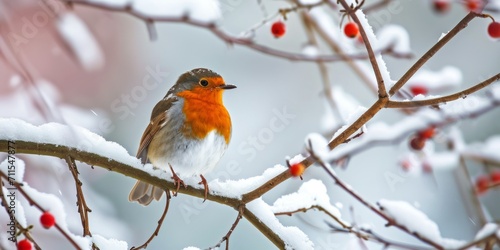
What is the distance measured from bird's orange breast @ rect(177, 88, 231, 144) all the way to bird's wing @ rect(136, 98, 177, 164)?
11cm

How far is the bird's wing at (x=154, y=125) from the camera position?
337cm

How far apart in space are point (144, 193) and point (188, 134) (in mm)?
362

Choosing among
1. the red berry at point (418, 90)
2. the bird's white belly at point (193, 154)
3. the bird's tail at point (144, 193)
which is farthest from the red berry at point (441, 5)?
the bird's tail at point (144, 193)

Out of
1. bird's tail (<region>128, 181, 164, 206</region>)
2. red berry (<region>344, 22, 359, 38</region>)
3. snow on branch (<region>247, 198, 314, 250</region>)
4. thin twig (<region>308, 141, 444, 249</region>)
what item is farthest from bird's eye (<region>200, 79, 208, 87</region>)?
thin twig (<region>308, 141, 444, 249</region>)

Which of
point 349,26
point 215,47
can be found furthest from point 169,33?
point 349,26

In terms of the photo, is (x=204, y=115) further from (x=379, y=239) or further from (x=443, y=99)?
(x=379, y=239)

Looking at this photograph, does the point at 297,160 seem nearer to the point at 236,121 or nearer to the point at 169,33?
the point at 236,121

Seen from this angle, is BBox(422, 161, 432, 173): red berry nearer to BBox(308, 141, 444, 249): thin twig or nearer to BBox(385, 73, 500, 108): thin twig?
BBox(385, 73, 500, 108): thin twig

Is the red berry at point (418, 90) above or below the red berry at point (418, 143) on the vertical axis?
above

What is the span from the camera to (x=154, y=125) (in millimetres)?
3408

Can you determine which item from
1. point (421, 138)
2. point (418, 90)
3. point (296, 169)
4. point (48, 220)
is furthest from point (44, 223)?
point (418, 90)

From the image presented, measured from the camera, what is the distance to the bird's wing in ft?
11.0

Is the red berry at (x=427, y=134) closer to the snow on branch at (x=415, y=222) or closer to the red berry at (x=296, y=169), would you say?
the red berry at (x=296, y=169)

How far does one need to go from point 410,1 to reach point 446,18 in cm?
37
